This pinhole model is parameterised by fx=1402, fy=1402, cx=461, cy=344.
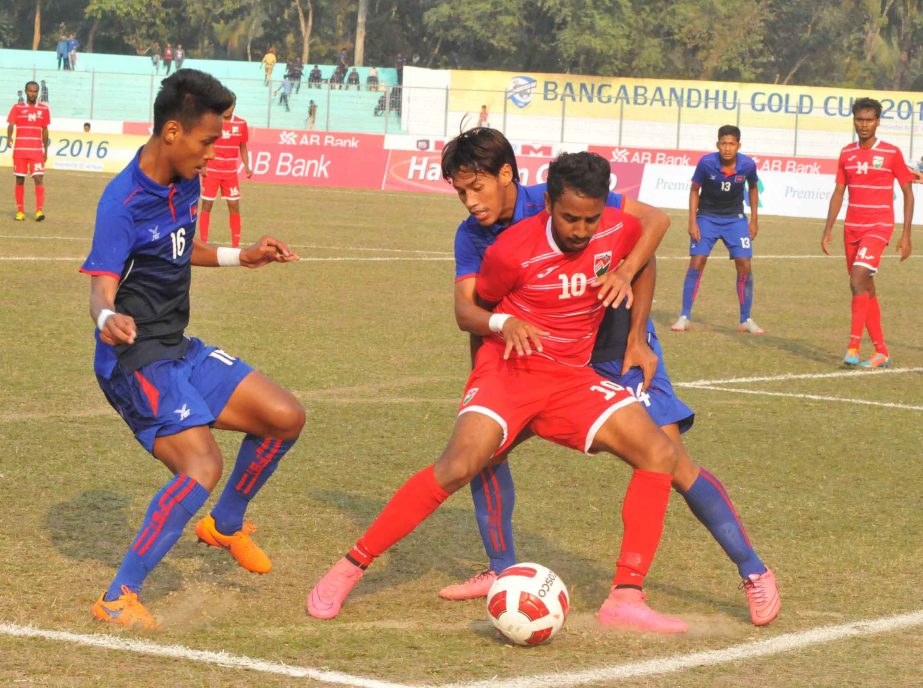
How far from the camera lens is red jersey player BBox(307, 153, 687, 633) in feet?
16.4

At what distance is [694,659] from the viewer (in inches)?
189

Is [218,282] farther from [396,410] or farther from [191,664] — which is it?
[191,664]

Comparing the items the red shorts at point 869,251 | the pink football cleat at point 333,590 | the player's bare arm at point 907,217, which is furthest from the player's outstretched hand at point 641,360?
the player's bare arm at point 907,217

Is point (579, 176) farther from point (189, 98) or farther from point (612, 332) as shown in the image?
point (189, 98)

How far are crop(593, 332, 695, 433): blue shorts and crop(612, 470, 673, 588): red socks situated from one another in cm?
35

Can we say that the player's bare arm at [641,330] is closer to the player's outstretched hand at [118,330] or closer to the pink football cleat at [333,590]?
the pink football cleat at [333,590]

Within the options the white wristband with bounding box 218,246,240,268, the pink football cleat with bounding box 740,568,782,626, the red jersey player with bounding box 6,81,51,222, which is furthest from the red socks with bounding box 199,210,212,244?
the pink football cleat with bounding box 740,568,782,626

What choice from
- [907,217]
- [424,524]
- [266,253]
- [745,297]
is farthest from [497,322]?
[745,297]

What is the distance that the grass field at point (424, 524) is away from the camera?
4.71 m

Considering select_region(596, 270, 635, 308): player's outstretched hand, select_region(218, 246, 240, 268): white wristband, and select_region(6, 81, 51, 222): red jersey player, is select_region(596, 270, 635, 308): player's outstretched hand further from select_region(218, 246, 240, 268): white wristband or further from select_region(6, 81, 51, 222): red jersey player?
select_region(6, 81, 51, 222): red jersey player

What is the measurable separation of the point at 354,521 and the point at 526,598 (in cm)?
186

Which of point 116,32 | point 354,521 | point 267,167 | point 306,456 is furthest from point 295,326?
point 116,32

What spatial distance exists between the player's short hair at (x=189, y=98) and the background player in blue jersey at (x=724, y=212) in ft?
32.0

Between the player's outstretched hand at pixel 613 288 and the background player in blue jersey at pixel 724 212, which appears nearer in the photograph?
the player's outstretched hand at pixel 613 288
